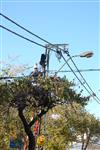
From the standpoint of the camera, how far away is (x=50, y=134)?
3572cm

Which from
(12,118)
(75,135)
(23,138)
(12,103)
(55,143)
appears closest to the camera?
(12,103)

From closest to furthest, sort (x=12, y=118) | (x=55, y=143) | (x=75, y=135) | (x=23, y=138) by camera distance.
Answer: (x=55, y=143), (x=12, y=118), (x=23, y=138), (x=75, y=135)

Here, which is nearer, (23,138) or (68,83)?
(68,83)

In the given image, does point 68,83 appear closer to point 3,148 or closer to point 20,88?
point 20,88

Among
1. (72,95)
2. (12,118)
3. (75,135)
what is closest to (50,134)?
(12,118)

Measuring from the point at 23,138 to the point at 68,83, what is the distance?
1275 centimetres

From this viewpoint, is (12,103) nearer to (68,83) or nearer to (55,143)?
(68,83)

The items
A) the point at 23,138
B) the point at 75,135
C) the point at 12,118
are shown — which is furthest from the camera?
the point at 75,135

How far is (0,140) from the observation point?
32.7 meters

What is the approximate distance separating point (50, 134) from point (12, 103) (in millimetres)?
10015

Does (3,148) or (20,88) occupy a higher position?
(20,88)

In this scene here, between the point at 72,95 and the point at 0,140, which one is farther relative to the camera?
the point at 0,140

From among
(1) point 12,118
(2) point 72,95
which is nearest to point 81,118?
(1) point 12,118

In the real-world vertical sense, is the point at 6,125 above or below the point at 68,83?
below
